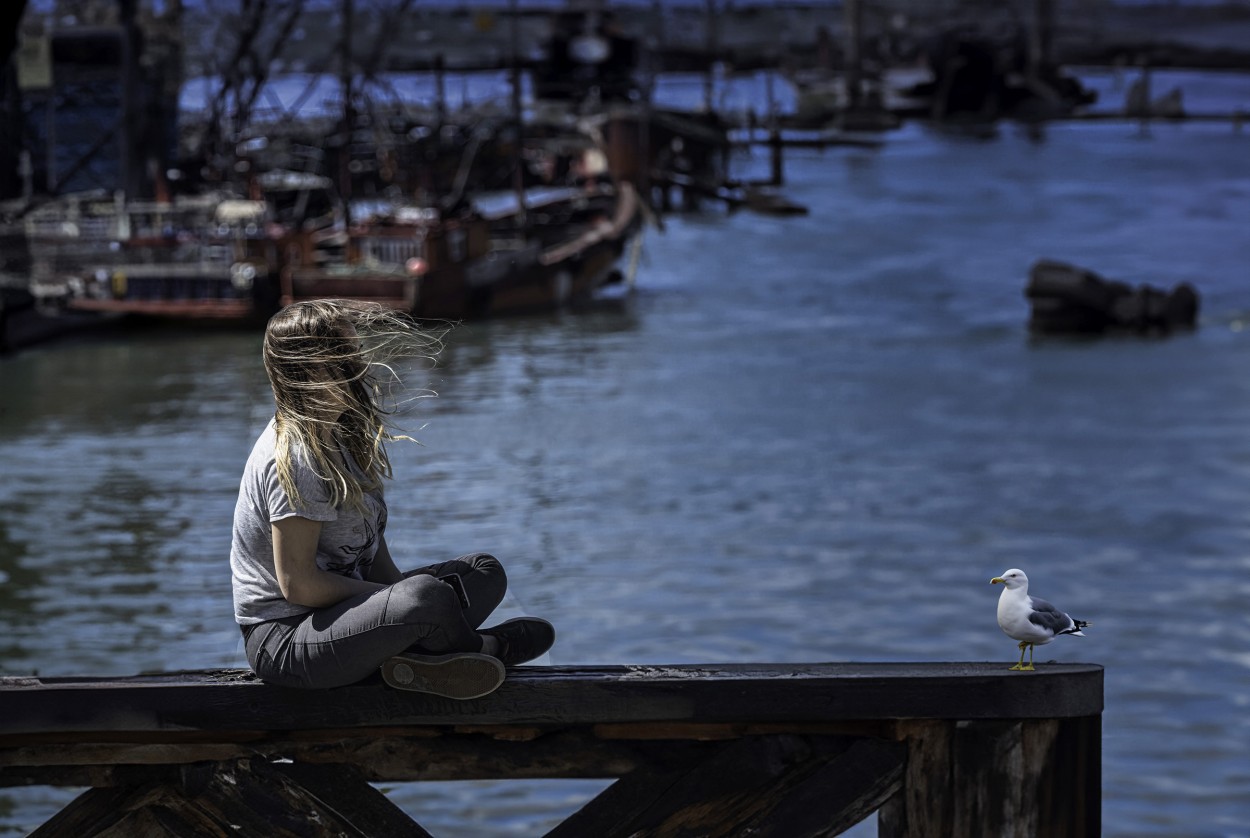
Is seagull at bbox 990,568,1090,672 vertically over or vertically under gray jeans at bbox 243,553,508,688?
under

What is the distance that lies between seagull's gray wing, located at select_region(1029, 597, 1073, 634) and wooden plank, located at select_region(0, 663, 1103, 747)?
306 mm

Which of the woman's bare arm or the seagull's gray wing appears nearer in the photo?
the woman's bare arm

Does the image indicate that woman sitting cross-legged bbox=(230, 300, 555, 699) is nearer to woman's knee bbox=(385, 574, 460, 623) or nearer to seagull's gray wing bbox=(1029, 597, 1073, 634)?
woman's knee bbox=(385, 574, 460, 623)

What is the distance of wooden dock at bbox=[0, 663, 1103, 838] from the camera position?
350cm

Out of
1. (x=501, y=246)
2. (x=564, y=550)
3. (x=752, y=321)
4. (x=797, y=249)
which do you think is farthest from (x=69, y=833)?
(x=797, y=249)

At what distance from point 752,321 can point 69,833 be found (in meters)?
30.6

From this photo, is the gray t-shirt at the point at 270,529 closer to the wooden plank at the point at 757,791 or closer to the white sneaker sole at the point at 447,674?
the white sneaker sole at the point at 447,674

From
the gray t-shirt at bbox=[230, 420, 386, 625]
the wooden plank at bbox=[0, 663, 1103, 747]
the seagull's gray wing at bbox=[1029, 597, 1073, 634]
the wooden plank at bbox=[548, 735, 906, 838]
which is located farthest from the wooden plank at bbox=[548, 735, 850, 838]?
the gray t-shirt at bbox=[230, 420, 386, 625]

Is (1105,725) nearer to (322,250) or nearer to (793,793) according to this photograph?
(793,793)

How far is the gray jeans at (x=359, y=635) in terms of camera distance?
11.9 feet

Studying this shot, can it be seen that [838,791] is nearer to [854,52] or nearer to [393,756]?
[393,756]

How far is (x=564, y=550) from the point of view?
14.1 metres

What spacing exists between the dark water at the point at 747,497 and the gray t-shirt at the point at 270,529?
175 inches

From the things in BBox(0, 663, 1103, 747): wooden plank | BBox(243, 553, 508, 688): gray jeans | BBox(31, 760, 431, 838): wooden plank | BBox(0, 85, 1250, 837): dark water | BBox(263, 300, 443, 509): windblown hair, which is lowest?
BBox(0, 85, 1250, 837): dark water
